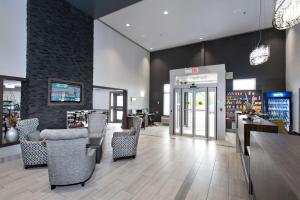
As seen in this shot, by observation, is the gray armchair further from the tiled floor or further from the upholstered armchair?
the upholstered armchair

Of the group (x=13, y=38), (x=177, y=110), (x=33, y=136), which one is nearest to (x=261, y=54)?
(x=177, y=110)

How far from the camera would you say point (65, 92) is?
5.62 metres

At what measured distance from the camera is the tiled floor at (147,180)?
8.48 ft

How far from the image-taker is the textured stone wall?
15.3 feet

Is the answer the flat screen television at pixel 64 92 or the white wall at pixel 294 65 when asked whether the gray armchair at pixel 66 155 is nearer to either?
the flat screen television at pixel 64 92

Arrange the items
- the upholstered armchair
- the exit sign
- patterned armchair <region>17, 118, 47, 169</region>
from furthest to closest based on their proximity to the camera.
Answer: the exit sign
the upholstered armchair
patterned armchair <region>17, 118, 47, 169</region>

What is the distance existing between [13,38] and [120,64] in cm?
466

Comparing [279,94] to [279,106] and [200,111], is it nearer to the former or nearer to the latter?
[279,106]

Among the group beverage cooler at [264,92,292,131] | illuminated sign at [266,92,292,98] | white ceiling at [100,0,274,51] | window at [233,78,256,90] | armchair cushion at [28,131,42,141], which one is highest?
white ceiling at [100,0,274,51]

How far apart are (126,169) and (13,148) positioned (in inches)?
131

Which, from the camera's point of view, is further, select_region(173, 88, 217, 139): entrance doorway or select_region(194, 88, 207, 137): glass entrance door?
select_region(194, 88, 207, 137): glass entrance door

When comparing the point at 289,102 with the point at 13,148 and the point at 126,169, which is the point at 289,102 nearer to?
the point at 126,169

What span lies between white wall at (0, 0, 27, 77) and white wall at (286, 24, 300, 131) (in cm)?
935

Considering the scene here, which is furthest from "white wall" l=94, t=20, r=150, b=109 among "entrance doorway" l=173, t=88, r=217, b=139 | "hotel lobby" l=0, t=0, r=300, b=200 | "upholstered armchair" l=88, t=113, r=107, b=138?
"entrance doorway" l=173, t=88, r=217, b=139
